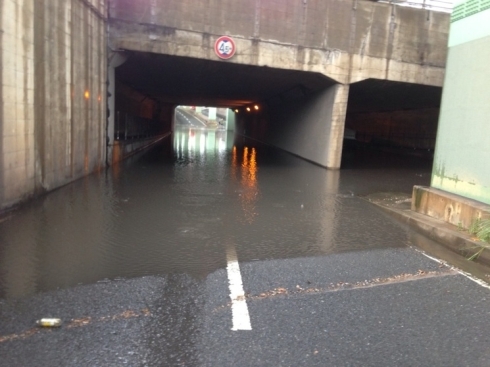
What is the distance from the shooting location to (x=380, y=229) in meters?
7.33

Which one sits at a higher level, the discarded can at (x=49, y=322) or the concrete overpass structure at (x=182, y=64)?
the concrete overpass structure at (x=182, y=64)

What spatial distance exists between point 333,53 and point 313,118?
406cm

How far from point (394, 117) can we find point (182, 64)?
17963 millimetres

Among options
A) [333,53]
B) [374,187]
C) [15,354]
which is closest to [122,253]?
[15,354]

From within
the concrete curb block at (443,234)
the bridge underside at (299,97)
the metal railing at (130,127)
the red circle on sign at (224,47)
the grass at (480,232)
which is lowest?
the concrete curb block at (443,234)

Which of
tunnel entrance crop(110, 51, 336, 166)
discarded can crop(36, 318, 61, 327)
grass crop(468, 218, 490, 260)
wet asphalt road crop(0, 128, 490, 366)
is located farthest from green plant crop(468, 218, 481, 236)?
tunnel entrance crop(110, 51, 336, 166)

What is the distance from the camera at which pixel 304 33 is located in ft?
48.0

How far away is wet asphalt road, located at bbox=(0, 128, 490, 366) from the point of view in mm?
3176

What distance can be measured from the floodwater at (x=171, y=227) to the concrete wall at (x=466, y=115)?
140cm

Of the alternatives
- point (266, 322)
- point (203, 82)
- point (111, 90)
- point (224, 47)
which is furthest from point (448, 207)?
point (203, 82)

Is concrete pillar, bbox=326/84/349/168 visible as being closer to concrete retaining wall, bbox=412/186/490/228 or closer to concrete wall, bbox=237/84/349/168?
concrete wall, bbox=237/84/349/168

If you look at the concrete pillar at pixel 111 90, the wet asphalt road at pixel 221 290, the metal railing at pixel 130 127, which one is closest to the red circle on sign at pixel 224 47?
the concrete pillar at pixel 111 90

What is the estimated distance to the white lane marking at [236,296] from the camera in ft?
11.8

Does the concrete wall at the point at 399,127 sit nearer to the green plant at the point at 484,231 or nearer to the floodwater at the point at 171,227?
the floodwater at the point at 171,227
